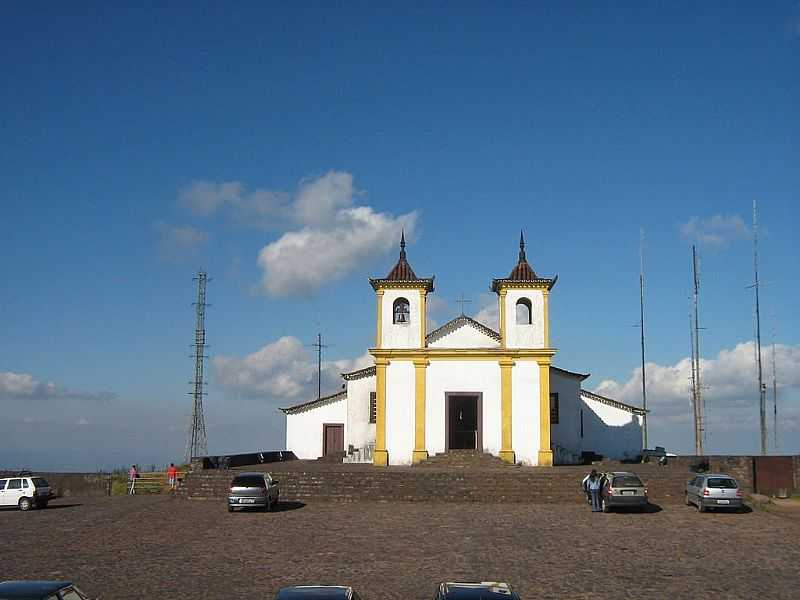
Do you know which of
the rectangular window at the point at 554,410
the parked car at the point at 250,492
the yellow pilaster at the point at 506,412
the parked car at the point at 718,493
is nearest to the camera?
the parked car at the point at 718,493

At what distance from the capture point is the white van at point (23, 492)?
3011 centimetres

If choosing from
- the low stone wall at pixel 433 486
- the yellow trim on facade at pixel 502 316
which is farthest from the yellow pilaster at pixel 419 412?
the low stone wall at pixel 433 486

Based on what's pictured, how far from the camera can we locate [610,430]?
4850cm

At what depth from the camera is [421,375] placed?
3838 cm

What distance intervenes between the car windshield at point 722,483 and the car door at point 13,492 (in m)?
23.9

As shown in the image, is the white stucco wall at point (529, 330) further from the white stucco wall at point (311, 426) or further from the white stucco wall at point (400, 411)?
the white stucco wall at point (311, 426)

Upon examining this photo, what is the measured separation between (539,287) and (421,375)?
6.96m

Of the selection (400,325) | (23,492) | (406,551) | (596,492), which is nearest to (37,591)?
(406,551)

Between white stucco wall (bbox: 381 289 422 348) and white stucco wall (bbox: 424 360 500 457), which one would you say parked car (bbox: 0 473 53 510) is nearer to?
white stucco wall (bbox: 381 289 422 348)

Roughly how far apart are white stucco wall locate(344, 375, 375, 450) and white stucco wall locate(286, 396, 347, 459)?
7.87 ft

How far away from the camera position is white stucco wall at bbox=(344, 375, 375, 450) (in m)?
45.2

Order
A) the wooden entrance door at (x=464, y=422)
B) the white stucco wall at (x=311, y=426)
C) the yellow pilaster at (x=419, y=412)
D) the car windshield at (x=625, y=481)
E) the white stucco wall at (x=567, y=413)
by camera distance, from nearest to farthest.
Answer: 1. the car windshield at (x=625, y=481)
2. the yellow pilaster at (x=419, y=412)
3. the wooden entrance door at (x=464, y=422)
4. the white stucco wall at (x=567, y=413)
5. the white stucco wall at (x=311, y=426)

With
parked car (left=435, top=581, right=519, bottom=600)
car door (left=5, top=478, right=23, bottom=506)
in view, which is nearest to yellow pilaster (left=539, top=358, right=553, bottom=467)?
car door (left=5, top=478, right=23, bottom=506)

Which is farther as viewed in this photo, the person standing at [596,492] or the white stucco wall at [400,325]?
the white stucco wall at [400,325]
